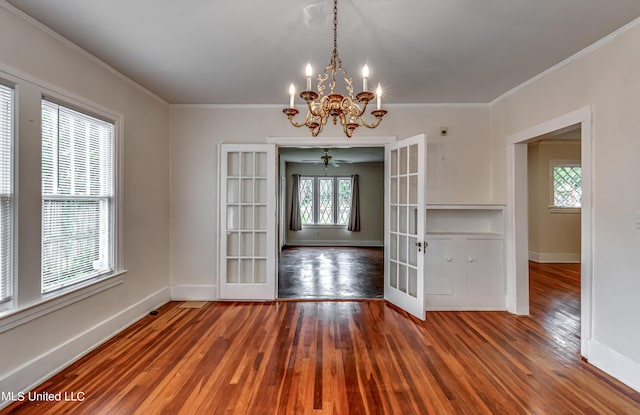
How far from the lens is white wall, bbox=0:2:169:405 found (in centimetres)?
199

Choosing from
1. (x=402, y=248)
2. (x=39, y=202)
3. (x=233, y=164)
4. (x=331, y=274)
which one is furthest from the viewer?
(x=331, y=274)

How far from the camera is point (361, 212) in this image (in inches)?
355

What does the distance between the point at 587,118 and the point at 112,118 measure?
4330 millimetres

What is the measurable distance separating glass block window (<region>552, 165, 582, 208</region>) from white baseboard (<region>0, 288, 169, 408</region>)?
789 centimetres

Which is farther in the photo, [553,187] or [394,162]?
[553,187]

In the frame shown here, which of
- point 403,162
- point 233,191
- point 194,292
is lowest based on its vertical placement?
point 194,292

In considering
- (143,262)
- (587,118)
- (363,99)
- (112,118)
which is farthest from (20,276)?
(587,118)

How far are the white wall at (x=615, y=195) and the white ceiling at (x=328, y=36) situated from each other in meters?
0.25

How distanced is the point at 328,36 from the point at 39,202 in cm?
251

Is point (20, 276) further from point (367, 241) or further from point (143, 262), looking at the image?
point (367, 241)

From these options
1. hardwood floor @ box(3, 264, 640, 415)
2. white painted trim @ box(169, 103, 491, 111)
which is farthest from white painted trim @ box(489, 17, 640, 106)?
hardwood floor @ box(3, 264, 640, 415)

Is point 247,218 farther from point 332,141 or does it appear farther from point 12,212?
point 12,212

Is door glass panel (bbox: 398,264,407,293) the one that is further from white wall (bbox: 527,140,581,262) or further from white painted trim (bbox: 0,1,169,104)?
white wall (bbox: 527,140,581,262)

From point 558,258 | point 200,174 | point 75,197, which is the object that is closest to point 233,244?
point 200,174
